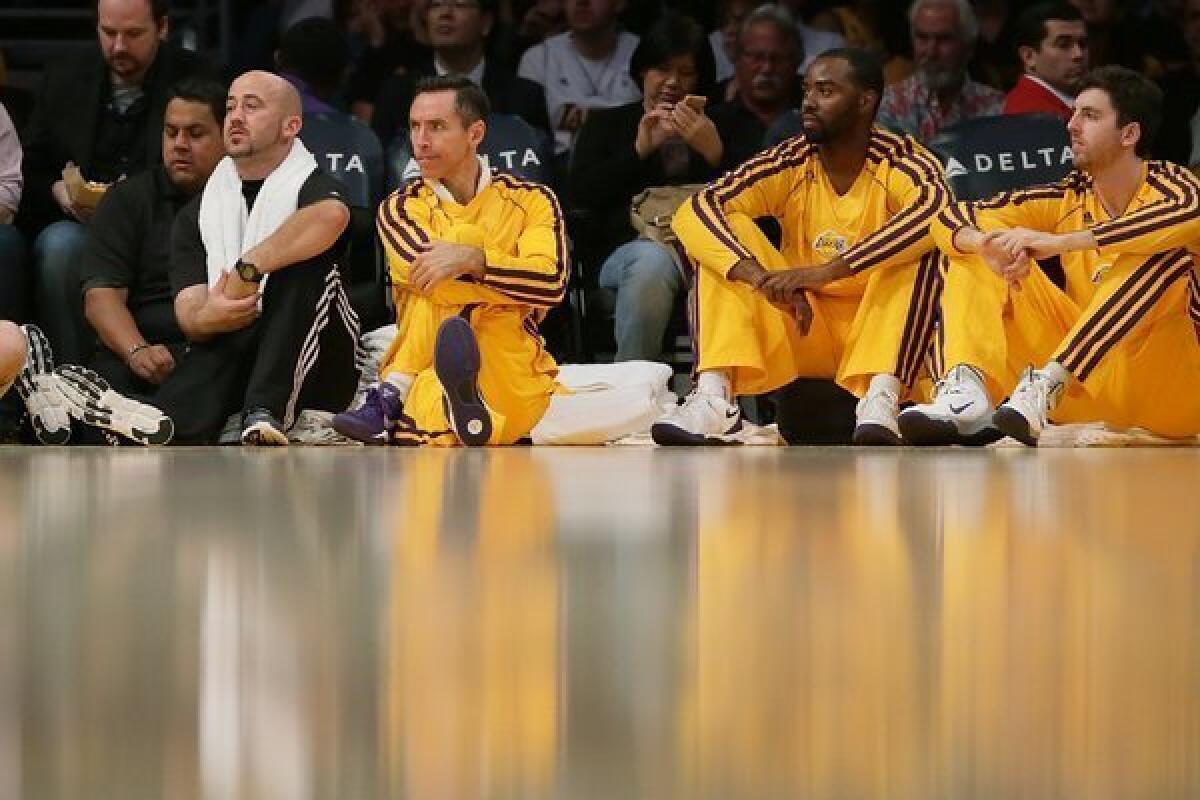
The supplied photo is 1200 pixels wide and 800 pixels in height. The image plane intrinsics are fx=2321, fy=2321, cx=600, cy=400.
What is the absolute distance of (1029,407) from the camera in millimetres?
5586

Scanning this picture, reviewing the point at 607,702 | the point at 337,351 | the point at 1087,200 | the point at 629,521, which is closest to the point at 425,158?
the point at 337,351

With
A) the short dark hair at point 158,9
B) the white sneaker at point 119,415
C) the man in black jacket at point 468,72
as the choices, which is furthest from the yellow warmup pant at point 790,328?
the short dark hair at point 158,9

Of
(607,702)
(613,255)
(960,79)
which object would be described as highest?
(960,79)

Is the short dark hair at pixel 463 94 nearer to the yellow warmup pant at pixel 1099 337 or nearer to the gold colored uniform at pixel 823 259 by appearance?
the gold colored uniform at pixel 823 259

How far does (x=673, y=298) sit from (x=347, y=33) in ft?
7.64

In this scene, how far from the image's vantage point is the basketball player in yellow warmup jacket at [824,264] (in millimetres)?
5977

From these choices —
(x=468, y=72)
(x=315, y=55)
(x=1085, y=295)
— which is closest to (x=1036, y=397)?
(x=1085, y=295)

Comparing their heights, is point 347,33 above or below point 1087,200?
above

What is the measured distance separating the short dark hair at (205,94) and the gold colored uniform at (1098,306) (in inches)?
82.1

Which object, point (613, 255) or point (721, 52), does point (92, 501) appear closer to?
point (613, 255)

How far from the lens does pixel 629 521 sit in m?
3.20

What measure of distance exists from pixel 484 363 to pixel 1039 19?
2.36 meters

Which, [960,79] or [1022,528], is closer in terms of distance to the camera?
[1022,528]

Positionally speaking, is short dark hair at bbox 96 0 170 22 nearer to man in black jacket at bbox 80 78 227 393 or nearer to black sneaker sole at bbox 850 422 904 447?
man in black jacket at bbox 80 78 227 393
